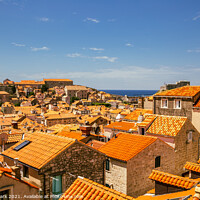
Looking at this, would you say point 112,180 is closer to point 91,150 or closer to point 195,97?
point 91,150

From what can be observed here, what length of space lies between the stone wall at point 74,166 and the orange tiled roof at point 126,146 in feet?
7.94

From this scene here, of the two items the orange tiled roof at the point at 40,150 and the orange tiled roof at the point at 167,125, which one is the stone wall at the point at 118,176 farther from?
the orange tiled roof at the point at 167,125

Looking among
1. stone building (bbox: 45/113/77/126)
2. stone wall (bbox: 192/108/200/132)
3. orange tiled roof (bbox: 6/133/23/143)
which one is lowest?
stone building (bbox: 45/113/77/126)

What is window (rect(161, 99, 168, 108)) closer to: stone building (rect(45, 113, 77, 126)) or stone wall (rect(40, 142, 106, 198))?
stone wall (rect(40, 142, 106, 198))

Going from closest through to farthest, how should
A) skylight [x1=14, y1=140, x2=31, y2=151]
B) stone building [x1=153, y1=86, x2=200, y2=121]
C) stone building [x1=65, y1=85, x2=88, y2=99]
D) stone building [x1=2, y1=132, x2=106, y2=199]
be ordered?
stone building [x1=2, y1=132, x2=106, y2=199] → skylight [x1=14, y1=140, x2=31, y2=151] → stone building [x1=153, y1=86, x2=200, y2=121] → stone building [x1=65, y1=85, x2=88, y2=99]

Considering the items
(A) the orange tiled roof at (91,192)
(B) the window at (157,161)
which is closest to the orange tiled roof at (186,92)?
(B) the window at (157,161)

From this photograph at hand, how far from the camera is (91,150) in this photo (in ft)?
39.5

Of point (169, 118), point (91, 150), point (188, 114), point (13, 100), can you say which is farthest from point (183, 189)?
point (13, 100)

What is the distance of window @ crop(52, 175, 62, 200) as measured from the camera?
1038 cm

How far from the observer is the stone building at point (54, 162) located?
10.2 metres

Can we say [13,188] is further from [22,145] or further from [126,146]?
[126,146]

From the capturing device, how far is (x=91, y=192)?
7957 millimetres

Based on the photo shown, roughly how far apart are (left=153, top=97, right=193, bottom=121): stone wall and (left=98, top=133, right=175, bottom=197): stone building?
550cm

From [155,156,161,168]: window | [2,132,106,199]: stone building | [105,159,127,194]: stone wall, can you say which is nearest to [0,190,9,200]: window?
[2,132,106,199]: stone building
